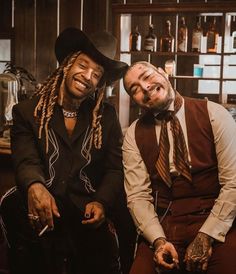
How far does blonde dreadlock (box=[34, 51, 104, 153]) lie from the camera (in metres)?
2.23

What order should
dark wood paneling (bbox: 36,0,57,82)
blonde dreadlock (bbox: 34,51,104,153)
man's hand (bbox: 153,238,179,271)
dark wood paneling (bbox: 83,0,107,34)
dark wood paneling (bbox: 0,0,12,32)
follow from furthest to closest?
dark wood paneling (bbox: 0,0,12,32) → dark wood paneling (bbox: 36,0,57,82) → dark wood paneling (bbox: 83,0,107,34) → blonde dreadlock (bbox: 34,51,104,153) → man's hand (bbox: 153,238,179,271)

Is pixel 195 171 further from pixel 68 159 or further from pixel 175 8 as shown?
pixel 175 8

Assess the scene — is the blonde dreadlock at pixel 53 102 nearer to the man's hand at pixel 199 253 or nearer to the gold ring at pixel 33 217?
the gold ring at pixel 33 217

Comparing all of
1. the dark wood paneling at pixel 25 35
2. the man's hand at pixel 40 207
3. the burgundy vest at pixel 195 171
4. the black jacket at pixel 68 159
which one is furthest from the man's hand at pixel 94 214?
the dark wood paneling at pixel 25 35

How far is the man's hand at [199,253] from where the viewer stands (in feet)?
5.89

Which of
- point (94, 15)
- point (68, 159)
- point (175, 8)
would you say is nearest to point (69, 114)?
point (68, 159)

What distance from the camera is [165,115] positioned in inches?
82.7

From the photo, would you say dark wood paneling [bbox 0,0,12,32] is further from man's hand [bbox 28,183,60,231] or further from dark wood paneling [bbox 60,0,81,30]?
man's hand [bbox 28,183,60,231]

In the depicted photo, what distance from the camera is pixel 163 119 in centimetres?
211

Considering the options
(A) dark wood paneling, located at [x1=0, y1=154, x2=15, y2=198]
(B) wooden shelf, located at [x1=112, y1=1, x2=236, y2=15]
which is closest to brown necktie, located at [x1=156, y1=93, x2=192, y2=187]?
(A) dark wood paneling, located at [x1=0, y1=154, x2=15, y2=198]

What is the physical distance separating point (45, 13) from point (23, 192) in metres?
3.49

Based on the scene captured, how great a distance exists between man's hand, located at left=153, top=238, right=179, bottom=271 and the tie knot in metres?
0.60

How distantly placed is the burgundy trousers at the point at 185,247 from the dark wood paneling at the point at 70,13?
3.52 m

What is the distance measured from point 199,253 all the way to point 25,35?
4.12m
